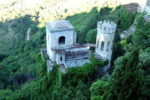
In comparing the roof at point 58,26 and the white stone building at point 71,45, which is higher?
the roof at point 58,26

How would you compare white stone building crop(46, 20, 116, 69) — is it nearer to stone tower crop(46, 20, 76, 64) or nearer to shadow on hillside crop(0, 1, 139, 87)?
stone tower crop(46, 20, 76, 64)

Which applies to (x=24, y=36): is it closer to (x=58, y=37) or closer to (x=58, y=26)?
(x=58, y=26)

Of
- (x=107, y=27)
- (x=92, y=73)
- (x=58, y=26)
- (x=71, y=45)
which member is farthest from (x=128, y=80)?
(x=58, y=26)

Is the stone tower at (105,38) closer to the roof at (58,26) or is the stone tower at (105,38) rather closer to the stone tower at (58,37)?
the stone tower at (58,37)

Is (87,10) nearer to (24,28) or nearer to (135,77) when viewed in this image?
(24,28)

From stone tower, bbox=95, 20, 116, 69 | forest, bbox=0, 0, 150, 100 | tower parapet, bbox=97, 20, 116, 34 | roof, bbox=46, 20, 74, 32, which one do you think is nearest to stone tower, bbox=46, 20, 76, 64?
roof, bbox=46, 20, 74, 32

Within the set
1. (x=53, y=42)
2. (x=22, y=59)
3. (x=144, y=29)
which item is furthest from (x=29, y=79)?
(x=144, y=29)

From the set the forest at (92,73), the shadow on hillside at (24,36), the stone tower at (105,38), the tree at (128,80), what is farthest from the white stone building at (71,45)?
the tree at (128,80)
